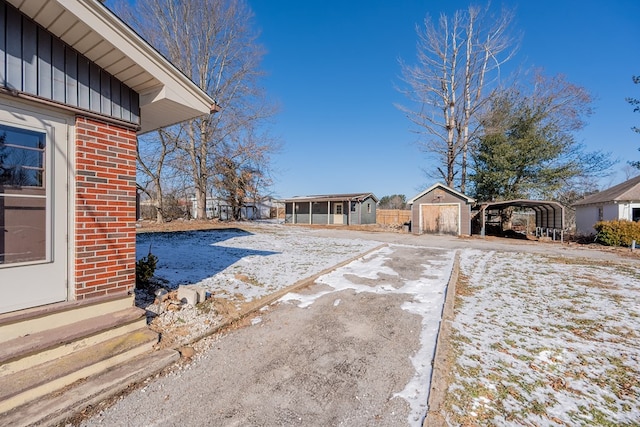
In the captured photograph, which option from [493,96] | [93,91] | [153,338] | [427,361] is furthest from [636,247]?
[93,91]

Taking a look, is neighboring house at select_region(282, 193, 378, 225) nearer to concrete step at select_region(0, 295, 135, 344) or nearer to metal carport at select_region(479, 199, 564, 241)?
metal carport at select_region(479, 199, 564, 241)

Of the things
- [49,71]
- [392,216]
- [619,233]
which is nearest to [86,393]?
[49,71]

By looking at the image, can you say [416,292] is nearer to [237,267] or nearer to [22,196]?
[237,267]

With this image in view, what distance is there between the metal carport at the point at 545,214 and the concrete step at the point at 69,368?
1764 centimetres

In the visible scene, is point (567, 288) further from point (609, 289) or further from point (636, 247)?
point (636, 247)

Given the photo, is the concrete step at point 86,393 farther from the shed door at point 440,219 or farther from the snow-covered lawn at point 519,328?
the shed door at point 440,219

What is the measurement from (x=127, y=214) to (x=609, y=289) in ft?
28.4

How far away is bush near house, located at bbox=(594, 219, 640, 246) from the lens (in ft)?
41.6

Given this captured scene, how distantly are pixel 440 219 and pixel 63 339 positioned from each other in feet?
59.6

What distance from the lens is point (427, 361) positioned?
2.88 meters

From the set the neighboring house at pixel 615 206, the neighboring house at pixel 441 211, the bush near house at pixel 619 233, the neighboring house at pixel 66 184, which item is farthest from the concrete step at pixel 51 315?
the neighboring house at pixel 615 206

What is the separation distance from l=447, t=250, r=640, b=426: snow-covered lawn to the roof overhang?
4.42 m

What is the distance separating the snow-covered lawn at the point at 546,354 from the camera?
7.23ft

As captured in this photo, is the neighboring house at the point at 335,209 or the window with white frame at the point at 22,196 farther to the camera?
the neighboring house at the point at 335,209
